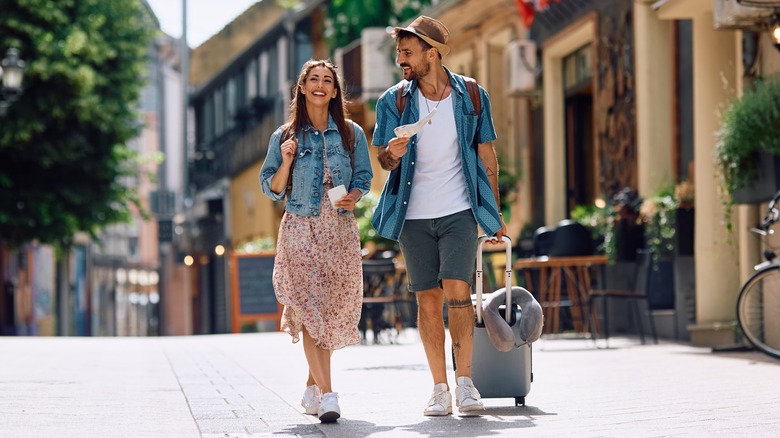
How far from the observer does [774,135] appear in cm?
1157

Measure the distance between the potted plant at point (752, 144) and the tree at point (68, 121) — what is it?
751 inches

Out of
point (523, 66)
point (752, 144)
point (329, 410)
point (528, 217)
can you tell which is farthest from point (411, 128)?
point (528, 217)

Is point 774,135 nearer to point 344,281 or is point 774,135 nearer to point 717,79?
point 717,79

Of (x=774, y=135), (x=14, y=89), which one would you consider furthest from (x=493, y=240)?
(x=14, y=89)

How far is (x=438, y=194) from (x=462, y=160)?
0.20 m

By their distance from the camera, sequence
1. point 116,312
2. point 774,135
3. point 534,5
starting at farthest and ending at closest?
point 116,312
point 534,5
point 774,135

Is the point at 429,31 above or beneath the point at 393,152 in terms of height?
above

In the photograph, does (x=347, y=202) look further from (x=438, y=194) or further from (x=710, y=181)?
(x=710, y=181)

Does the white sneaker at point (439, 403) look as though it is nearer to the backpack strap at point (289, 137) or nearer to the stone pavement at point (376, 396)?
the stone pavement at point (376, 396)

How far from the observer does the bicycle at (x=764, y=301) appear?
35.8ft

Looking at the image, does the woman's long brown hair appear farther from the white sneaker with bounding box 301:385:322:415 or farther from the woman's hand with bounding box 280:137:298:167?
the white sneaker with bounding box 301:385:322:415

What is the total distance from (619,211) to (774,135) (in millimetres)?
3743

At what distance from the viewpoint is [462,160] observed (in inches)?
302

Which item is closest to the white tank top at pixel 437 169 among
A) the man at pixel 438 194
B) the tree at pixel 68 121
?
the man at pixel 438 194
